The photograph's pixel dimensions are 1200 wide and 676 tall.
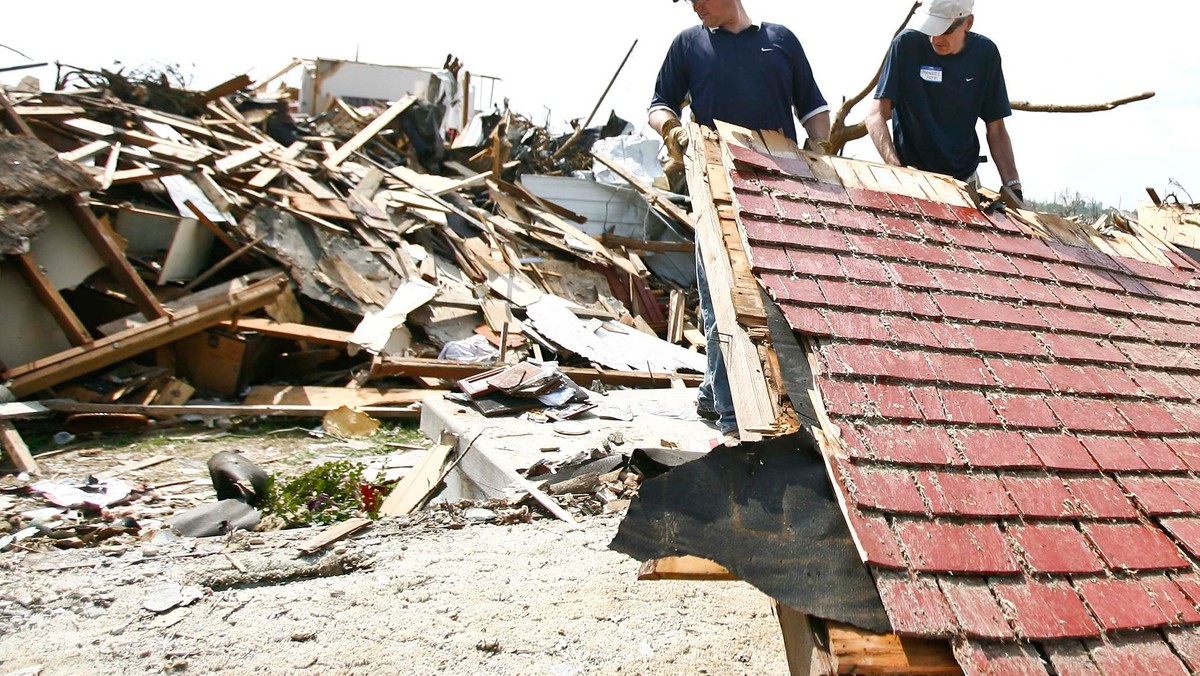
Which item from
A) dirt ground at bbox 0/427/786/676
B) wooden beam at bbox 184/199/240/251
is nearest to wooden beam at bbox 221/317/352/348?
wooden beam at bbox 184/199/240/251

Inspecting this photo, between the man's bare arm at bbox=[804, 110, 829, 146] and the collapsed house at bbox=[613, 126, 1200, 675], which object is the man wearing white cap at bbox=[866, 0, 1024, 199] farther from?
the collapsed house at bbox=[613, 126, 1200, 675]

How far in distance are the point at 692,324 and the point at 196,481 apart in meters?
6.40

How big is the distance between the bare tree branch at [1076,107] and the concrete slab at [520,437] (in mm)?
2936

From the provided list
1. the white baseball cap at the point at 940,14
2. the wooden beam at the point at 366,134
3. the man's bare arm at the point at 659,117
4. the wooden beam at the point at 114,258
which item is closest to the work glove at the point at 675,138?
the man's bare arm at the point at 659,117

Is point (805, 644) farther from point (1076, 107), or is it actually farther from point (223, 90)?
point (223, 90)

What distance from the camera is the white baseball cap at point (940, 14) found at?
421cm

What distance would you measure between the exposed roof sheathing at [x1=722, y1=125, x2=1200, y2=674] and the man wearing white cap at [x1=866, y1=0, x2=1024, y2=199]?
3.01 feet

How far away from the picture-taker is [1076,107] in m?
5.43

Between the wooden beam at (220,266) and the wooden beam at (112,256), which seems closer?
the wooden beam at (112,256)

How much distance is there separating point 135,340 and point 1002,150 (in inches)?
261

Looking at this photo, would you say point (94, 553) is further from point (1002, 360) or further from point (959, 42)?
point (959, 42)

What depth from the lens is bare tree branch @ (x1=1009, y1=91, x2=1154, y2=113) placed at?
505 cm

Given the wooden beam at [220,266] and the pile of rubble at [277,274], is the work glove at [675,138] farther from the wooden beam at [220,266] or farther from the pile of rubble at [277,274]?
the wooden beam at [220,266]

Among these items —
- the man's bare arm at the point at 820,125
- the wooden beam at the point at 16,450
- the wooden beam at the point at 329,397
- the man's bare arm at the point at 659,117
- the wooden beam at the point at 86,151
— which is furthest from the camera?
the wooden beam at the point at 86,151
